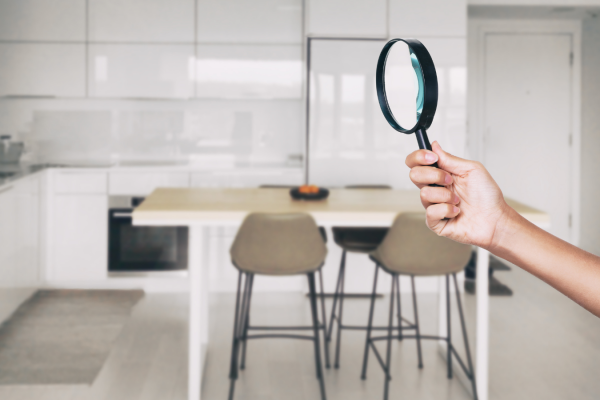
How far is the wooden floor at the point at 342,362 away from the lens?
2.51 m

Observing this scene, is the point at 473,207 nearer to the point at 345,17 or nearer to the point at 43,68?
the point at 345,17

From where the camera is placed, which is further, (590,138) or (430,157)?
(590,138)

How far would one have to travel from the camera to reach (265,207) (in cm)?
244

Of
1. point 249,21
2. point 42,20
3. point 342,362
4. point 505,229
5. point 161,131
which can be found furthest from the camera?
point 161,131

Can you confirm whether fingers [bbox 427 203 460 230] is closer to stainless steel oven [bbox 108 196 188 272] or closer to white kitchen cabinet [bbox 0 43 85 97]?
stainless steel oven [bbox 108 196 188 272]

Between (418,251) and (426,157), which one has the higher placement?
(426,157)

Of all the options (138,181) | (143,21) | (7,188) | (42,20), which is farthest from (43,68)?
(7,188)

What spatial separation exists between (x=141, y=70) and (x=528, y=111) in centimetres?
354

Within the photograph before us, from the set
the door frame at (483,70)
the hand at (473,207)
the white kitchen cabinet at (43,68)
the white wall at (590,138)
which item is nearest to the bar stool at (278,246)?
the hand at (473,207)

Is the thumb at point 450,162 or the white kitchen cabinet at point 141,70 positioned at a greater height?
the white kitchen cabinet at point 141,70

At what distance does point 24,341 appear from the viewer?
3051 mm

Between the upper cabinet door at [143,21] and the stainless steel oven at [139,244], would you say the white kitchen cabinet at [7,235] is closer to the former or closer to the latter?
the stainless steel oven at [139,244]

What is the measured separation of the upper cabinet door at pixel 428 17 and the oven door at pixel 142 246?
2.15 m

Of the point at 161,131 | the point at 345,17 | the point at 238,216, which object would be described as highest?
the point at 345,17
